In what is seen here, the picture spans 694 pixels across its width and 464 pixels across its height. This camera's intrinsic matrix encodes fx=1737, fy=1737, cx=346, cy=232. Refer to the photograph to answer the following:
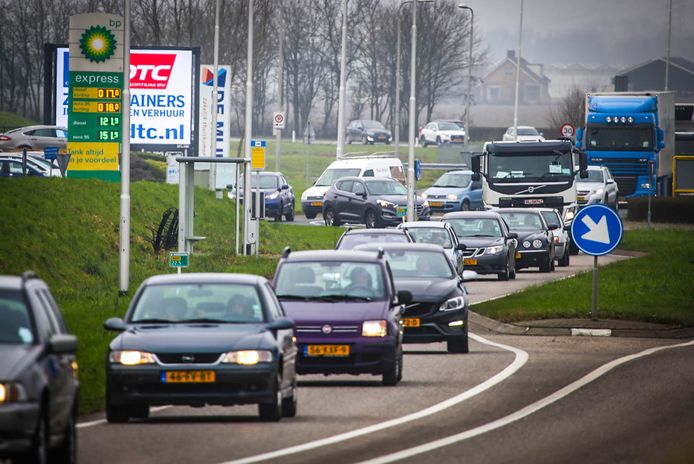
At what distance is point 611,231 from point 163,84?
85.1 feet

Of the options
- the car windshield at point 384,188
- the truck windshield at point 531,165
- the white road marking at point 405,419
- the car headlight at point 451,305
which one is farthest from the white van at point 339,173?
the white road marking at point 405,419

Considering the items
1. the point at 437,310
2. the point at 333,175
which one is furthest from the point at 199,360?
the point at 333,175

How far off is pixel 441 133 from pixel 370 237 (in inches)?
3250

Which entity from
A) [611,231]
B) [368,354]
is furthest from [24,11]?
[368,354]

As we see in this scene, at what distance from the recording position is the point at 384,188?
5794cm

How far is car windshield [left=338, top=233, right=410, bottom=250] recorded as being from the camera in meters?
29.7

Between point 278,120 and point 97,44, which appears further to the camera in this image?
point 278,120

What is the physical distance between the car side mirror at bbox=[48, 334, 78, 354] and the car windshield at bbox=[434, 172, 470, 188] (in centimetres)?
5398

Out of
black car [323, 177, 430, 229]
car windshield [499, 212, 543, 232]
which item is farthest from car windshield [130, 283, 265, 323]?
black car [323, 177, 430, 229]

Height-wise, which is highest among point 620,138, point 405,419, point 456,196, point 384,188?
point 620,138

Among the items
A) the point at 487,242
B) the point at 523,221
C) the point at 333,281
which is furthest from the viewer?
the point at 523,221

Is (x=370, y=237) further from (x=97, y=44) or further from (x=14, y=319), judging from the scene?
(x=14, y=319)

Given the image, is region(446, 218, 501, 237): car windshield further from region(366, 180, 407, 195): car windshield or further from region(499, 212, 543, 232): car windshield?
region(366, 180, 407, 195): car windshield

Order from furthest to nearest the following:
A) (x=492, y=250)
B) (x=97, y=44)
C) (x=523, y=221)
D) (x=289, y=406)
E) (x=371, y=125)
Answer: (x=371, y=125) < (x=523, y=221) < (x=492, y=250) < (x=97, y=44) < (x=289, y=406)
